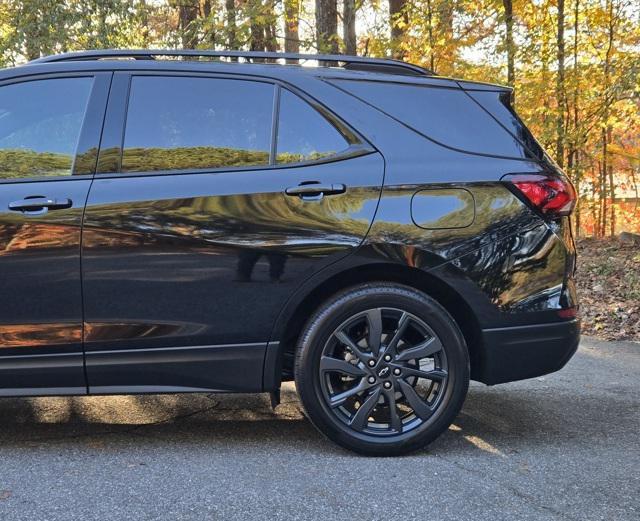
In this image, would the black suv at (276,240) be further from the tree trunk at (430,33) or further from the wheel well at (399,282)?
the tree trunk at (430,33)

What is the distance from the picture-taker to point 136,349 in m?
3.11

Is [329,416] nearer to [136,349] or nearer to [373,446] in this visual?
[373,446]

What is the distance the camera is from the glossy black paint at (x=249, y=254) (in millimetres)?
3066

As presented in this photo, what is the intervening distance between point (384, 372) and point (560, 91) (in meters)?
10.7

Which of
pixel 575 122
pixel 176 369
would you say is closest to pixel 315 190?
pixel 176 369

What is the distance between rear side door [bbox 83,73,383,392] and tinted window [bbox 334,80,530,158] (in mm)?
289

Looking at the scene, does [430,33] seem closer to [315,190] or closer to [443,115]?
[443,115]

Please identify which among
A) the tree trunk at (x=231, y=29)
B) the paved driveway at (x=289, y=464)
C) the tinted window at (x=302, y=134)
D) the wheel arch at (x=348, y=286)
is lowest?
the paved driveway at (x=289, y=464)

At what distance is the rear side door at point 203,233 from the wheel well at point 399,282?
0.14m

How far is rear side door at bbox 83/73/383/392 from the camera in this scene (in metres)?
3.08

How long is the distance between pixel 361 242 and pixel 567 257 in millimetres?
1050

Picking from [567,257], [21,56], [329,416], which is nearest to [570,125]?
[567,257]

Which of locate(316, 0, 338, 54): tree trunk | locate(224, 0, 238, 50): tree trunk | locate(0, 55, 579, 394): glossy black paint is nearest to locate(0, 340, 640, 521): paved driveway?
locate(0, 55, 579, 394): glossy black paint

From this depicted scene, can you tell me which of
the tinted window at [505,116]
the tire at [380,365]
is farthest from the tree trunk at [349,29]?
the tire at [380,365]
